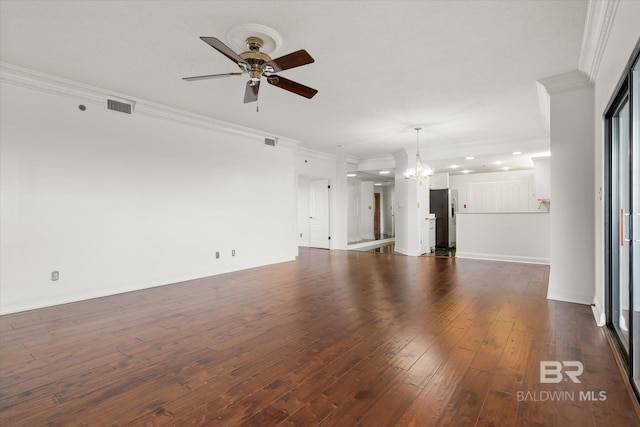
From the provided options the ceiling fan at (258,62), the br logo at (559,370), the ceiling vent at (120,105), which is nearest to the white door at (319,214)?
the ceiling vent at (120,105)

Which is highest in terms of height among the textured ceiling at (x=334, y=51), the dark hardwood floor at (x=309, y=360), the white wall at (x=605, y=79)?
the textured ceiling at (x=334, y=51)

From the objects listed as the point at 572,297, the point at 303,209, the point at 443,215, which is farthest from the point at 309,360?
the point at 443,215

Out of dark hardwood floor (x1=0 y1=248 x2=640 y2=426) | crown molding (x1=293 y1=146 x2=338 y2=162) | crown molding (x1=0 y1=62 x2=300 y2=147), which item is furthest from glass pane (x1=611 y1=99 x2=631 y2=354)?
crown molding (x1=293 y1=146 x2=338 y2=162)

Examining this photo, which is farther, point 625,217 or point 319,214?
point 319,214

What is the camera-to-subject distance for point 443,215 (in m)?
9.46

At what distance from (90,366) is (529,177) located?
11079mm

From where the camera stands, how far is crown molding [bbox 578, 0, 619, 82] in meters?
2.37

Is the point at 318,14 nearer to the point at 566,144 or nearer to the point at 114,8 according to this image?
the point at 114,8

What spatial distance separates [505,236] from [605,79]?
15.3 ft

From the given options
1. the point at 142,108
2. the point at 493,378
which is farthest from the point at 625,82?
the point at 142,108

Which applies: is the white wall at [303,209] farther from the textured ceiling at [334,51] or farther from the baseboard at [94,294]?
the textured ceiling at [334,51]

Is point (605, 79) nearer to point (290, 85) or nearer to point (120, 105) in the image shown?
point (290, 85)

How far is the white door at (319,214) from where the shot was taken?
9336 mm

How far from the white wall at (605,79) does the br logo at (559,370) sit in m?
1.16
